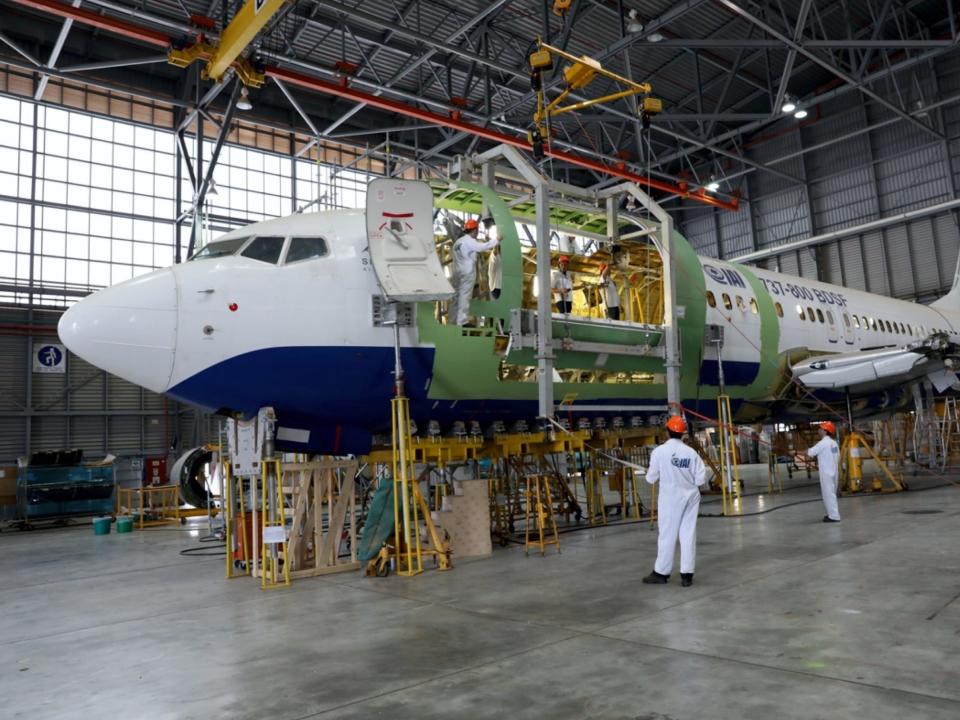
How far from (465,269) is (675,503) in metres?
4.02

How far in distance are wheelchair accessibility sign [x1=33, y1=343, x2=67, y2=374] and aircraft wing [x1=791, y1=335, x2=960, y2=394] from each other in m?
24.0

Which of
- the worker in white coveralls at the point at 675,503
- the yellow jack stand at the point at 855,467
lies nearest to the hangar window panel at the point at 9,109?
the worker in white coveralls at the point at 675,503

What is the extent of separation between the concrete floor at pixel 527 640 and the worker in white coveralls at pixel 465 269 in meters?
3.34

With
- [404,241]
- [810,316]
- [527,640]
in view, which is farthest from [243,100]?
[527,640]

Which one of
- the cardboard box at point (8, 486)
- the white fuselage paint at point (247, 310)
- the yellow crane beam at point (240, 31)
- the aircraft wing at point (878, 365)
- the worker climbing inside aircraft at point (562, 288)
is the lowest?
the cardboard box at point (8, 486)

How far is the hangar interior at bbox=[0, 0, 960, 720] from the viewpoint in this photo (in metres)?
4.96

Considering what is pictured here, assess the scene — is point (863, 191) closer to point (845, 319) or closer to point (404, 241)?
point (845, 319)

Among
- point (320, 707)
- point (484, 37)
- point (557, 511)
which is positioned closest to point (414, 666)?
point (320, 707)

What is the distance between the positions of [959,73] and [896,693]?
3289 centimetres

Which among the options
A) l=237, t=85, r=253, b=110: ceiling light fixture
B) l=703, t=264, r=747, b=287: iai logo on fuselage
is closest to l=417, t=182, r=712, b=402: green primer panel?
l=703, t=264, r=747, b=287: iai logo on fuselage

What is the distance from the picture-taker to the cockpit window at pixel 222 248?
9.05m

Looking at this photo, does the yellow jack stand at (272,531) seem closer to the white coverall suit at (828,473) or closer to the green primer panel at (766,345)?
the white coverall suit at (828,473)

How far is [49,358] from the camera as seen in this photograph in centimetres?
2575

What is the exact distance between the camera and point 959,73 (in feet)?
95.5
